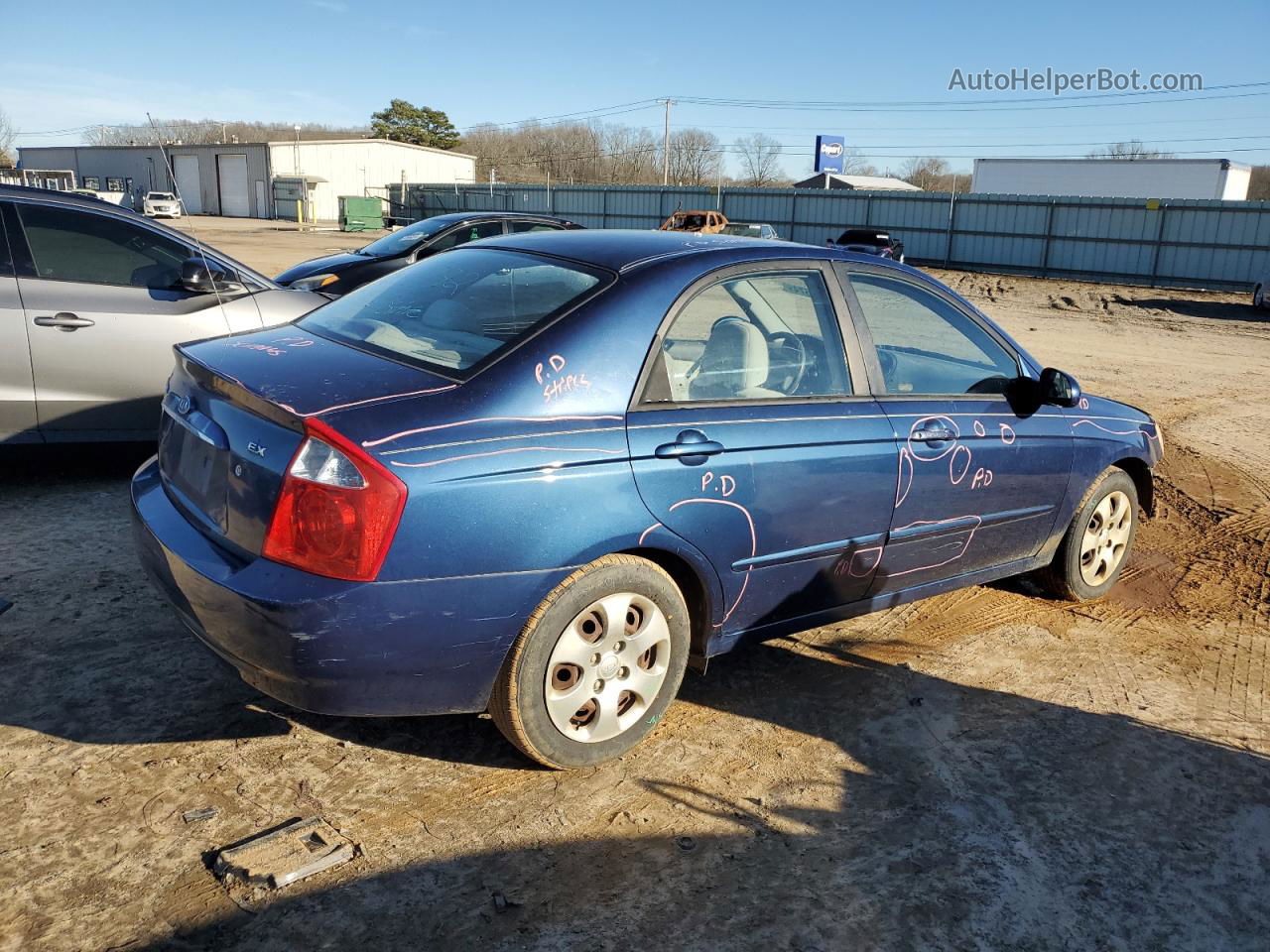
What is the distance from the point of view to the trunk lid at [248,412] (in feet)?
9.09

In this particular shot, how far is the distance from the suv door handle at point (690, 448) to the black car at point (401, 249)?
7286mm

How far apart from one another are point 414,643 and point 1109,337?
57.8ft

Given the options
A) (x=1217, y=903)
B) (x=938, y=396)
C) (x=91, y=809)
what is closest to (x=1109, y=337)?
(x=938, y=396)

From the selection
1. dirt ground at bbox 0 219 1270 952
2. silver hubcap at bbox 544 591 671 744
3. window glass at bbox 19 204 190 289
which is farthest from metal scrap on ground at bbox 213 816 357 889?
window glass at bbox 19 204 190 289

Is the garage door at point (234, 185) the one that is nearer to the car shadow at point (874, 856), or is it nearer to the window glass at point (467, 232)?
the window glass at point (467, 232)

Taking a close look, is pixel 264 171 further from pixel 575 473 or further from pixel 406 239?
pixel 575 473

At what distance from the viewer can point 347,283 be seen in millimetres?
9984

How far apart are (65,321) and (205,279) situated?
2.40 ft

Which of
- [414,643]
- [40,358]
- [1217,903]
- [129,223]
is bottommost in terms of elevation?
[1217,903]

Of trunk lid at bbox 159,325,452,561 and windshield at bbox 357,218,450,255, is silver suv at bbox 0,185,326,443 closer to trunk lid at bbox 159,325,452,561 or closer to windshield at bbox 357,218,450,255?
trunk lid at bbox 159,325,452,561

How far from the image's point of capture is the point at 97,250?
5434 millimetres

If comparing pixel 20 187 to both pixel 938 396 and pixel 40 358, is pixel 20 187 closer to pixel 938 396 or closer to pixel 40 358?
pixel 40 358

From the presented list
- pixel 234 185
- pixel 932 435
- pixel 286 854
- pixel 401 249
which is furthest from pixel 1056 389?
pixel 234 185

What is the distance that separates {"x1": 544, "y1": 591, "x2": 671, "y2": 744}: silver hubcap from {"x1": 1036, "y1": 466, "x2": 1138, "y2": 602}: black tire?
2.52 meters
